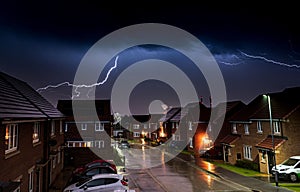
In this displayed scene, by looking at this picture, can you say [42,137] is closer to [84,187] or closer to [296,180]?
[84,187]

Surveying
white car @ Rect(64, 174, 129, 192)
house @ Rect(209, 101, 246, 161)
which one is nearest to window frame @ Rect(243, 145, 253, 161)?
house @ Rect(209, 101, 246, 161)

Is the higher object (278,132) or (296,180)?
(278,132)

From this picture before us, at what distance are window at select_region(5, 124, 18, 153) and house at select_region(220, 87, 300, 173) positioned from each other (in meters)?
17.9

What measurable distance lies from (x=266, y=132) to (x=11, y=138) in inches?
914

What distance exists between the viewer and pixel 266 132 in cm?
A: 2577

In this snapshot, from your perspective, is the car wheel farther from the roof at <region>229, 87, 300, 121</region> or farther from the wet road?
the roof at <region>229, 87, 300, 121</region>

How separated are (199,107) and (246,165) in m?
19.9

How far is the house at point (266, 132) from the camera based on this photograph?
2294 cm

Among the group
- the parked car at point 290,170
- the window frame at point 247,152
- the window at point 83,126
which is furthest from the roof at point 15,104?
the window frame at point 247,152

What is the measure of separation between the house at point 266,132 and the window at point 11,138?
703 inches

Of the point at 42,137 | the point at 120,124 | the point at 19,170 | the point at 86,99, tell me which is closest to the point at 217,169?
the point at 42,137

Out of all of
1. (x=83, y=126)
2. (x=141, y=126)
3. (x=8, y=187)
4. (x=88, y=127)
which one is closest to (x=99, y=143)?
(x=88, y=127)

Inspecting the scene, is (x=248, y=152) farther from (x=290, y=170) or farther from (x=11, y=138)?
(x=11, y=138)

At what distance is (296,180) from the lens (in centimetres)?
2053
